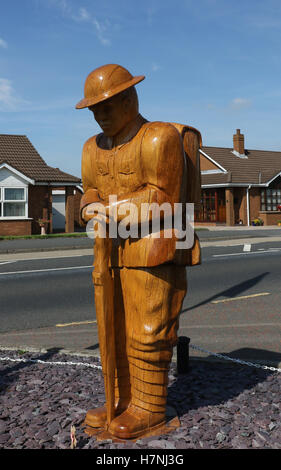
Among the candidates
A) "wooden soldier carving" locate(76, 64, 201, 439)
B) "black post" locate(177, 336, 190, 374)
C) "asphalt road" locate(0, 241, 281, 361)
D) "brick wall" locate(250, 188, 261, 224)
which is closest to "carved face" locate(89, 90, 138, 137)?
"wooden soldier carving" locate(76, 64, 201, 439)

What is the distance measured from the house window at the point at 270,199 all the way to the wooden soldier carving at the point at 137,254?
27.9 m

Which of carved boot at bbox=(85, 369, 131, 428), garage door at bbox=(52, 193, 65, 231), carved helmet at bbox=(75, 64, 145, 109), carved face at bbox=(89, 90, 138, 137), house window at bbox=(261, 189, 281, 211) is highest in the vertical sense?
house window at bbox=(261, 189, 281, 211)

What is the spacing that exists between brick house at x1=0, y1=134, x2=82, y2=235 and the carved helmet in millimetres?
20345

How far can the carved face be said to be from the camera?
9.51 ft

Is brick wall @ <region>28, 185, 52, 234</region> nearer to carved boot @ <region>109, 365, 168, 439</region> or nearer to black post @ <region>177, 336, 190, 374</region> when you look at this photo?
black post @ <region>177, 336, 190, 374</region>

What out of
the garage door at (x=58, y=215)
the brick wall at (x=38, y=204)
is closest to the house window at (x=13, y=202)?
the brick wall at (x=38, y=204)

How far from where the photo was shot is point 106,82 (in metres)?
2.83

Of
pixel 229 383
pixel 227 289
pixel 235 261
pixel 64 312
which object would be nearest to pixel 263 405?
pixel 229 383

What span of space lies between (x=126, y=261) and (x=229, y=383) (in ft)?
5.91

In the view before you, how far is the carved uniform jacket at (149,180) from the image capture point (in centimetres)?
278

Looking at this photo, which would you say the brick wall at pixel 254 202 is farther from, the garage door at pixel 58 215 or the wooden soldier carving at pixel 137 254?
the wooden soldier carving at pixel 137 254

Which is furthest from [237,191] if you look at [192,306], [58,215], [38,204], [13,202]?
[192,306]

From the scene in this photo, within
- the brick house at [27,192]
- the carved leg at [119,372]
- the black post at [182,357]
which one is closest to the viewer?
the carved leg at [119,372]

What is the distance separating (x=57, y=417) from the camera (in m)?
3.30
